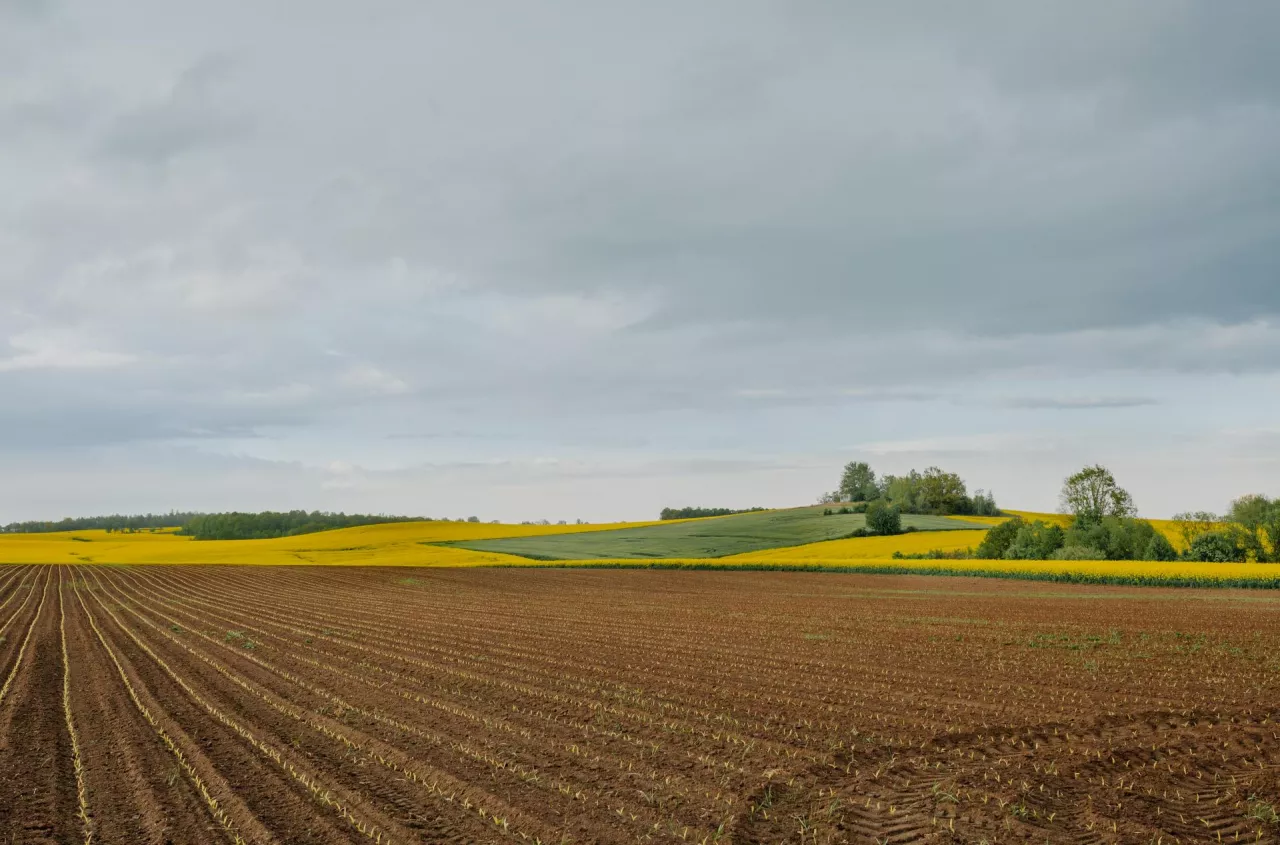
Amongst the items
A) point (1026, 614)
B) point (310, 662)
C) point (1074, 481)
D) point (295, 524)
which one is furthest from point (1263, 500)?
point (295, 524)

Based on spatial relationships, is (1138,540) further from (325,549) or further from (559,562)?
(325,549)

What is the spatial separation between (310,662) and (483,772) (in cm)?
952

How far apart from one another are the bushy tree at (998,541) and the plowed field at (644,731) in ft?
99.9

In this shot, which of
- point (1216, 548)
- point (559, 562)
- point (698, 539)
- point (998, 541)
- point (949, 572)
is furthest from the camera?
point (698, 539)

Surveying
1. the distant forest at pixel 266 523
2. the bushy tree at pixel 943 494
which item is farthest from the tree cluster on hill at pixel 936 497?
the distant forest at pixel 266 523

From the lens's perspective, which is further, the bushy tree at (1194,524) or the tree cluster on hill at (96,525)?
the tree cluster on hill at (96,525)

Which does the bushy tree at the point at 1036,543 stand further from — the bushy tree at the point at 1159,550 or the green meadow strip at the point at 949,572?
the green meadow strip at the point at 949,572

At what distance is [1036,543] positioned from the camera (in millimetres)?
54000

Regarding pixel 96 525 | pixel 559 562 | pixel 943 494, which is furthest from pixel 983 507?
pixel 96 525

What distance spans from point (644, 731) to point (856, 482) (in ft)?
383

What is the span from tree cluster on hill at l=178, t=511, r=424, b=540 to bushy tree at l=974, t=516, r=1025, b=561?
75.9 meters

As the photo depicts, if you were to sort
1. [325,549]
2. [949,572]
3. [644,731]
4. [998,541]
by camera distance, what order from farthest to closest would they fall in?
[325,549], [998,541], [949,572], [644,731]

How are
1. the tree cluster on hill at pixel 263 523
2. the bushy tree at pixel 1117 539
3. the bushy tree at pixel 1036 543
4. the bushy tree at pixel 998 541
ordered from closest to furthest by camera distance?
the bushy tree at pixel 1036 543
the bushy tree at pixel 1117 539
the bushy tree at pixel 998 541
the tree cluster on hill at pixel 263 523

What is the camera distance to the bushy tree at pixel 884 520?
227 feet
